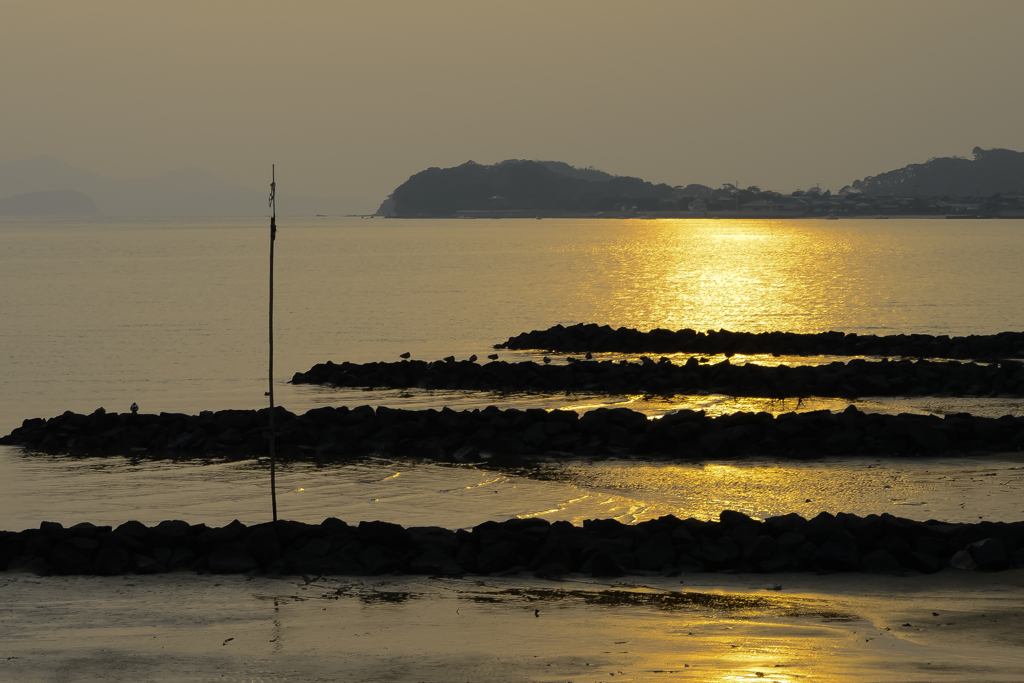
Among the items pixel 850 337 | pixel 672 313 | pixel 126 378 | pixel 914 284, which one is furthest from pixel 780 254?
pixel 126 378

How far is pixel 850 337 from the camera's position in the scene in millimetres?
33156

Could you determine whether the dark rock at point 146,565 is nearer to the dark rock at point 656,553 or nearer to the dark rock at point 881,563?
the dark rock at point 656,553

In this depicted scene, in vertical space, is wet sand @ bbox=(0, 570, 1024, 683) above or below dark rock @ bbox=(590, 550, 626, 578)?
below

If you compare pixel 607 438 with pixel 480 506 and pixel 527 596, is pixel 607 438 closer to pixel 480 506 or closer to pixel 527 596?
pixel 480 506

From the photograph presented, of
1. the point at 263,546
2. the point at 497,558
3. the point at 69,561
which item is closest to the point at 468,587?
the point at 497,558

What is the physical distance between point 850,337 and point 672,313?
1753 cm

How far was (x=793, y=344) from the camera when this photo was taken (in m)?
32.4

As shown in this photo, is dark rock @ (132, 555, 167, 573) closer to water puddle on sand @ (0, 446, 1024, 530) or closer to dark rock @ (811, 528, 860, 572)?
water puddle on sand @ (0, 446, 1024, 530)

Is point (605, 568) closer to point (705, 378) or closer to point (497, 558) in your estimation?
point (497, 558)

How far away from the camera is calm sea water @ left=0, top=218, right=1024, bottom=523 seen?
830 inches

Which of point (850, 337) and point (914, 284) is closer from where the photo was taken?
point (850, 337)

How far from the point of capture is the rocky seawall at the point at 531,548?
1005 centimetres

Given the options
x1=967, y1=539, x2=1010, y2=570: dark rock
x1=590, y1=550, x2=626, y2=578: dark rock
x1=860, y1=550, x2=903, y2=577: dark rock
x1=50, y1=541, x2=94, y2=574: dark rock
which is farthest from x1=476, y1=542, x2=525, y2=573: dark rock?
x1=967, y1=539, x2=1010, y2=570: dark rock

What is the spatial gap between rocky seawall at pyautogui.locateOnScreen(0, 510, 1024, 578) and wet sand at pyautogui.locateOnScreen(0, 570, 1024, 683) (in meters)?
0.20
